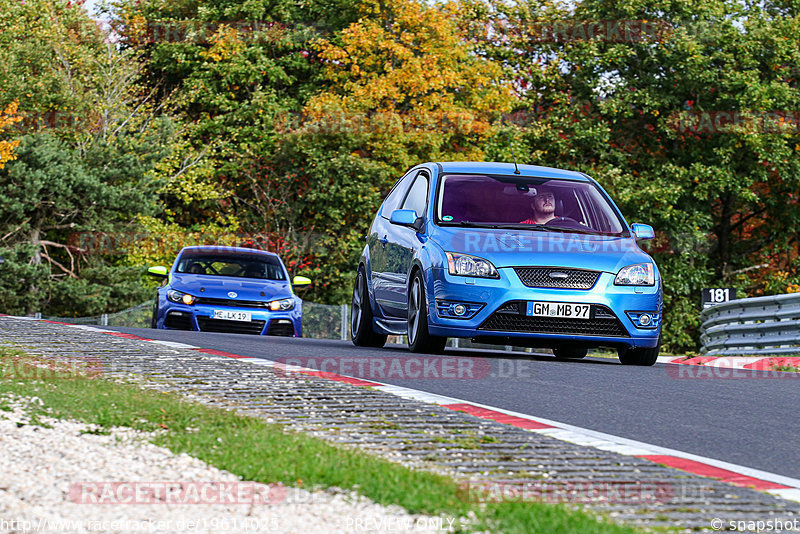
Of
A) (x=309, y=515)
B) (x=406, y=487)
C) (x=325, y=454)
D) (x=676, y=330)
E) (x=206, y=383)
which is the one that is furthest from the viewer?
(x=676, y=330)

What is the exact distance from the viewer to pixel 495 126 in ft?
129

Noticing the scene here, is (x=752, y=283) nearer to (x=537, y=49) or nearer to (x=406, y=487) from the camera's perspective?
(x=537, y=49)

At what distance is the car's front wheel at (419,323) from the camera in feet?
37.2

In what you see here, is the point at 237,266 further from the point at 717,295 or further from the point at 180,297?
the point at 717,295

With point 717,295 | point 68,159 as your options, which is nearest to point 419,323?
point 717,295

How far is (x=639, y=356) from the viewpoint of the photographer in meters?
12.0

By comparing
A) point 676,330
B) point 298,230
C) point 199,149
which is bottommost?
point 676,330

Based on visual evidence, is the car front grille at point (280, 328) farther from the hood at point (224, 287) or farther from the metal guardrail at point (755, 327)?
the metal guardrail at point (755, 327)

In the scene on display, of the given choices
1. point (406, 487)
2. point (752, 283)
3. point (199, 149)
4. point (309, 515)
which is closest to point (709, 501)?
point (406, 487)

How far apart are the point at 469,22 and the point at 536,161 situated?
20.9 ft

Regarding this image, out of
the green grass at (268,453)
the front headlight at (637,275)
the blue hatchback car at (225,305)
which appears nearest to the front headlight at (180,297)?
the blue hatchback car at (225,305)

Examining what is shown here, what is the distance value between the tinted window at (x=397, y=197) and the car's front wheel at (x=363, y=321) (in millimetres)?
700

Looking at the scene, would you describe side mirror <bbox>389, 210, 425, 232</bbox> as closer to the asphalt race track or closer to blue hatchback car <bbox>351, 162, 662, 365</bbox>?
blue hatchback car <bbox>351, 162, 662, 365</bbox>

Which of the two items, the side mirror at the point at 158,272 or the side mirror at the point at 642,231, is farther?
the side mirror at the point at 158,272
